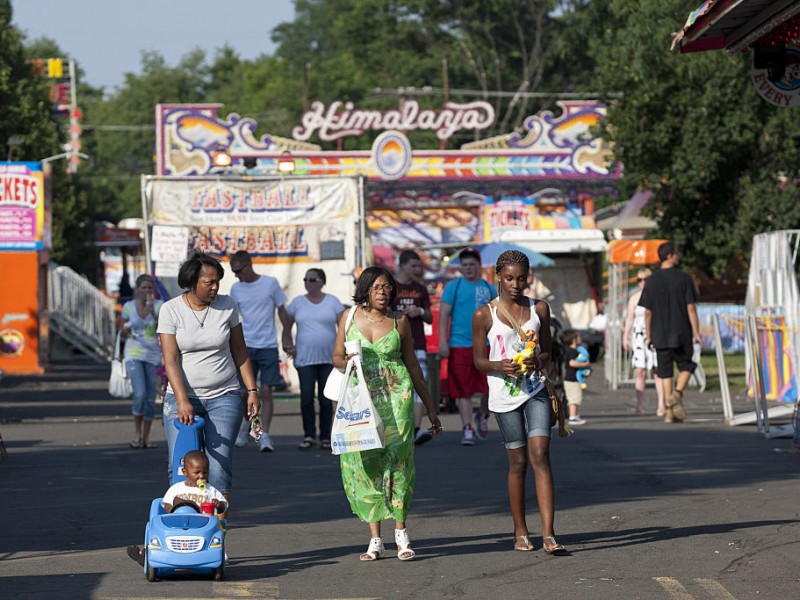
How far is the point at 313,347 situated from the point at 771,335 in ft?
15.5

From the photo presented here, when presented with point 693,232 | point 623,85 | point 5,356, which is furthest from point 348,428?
point 5,356

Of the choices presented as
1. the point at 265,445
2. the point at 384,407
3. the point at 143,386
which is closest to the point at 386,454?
the point at 384,407

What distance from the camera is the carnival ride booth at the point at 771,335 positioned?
52.1 ft

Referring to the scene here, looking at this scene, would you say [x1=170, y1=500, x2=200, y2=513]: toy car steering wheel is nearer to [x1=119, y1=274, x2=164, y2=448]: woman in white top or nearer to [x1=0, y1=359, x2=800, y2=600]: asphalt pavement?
[x1=0, y1=359, x2=800, y2=600]: asphalt pavement

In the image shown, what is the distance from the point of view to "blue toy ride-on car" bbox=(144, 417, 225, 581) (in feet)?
26.1

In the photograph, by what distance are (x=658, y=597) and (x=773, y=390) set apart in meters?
9.97

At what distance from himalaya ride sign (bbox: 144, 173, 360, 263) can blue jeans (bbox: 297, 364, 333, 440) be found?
7.81m

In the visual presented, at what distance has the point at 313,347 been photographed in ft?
51.3

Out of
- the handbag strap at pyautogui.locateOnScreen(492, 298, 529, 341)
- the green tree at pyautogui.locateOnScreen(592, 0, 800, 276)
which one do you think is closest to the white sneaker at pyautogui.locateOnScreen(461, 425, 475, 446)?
the handbag strap at pyautogui.locateOnScreen(492, 298, 529, 341)

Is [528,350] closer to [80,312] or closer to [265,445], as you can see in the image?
[265,445]

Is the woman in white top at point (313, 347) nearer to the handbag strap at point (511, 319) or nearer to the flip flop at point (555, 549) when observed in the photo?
the handbag strap at point (511, 319)

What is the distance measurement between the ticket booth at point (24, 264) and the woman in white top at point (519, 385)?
24579 millimetres

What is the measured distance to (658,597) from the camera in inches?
295

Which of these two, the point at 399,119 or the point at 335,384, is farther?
the point at 399,119
